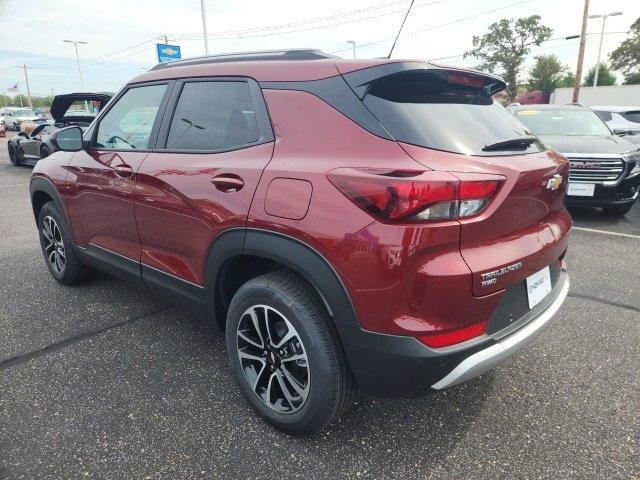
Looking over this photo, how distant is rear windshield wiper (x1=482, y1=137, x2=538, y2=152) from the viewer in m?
2.01

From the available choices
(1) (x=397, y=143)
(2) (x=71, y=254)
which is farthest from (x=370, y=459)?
(2) (x=71, y=254)

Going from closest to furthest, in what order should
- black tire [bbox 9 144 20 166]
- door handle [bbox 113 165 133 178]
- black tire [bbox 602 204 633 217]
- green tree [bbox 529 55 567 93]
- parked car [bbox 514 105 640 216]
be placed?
door handle [bbox 113 165 133 178]
parked car [bbox 514 105 640 216]
black tire [bbox 602 204 633 217]
black tire [bbox 9 144 20 166]
green tree [bbox 529 55 567 93]

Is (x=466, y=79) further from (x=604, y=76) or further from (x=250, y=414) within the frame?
(x=604, y=76)

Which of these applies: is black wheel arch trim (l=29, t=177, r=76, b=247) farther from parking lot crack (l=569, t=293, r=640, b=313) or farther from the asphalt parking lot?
parking lot crack (l=569, t=293, r=640, b=313)

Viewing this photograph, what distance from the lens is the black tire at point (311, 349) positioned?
1.88 meters

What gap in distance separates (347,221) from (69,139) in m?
2.50

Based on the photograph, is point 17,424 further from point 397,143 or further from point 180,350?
point 397,143

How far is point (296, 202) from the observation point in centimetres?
186

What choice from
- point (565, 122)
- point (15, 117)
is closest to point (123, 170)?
point (565, 122)

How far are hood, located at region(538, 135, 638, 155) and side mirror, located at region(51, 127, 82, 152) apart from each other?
5436 mm

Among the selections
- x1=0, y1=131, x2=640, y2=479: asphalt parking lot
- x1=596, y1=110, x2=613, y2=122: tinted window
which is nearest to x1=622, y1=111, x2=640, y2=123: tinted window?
x1=596, y1=110, x2=613, y2=122: tinted window

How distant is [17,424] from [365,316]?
1822 mm

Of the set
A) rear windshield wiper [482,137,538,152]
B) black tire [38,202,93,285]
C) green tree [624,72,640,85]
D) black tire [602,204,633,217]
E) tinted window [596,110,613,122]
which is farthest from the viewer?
green tree [624,72,640,85]

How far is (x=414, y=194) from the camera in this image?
1630 millimetres
